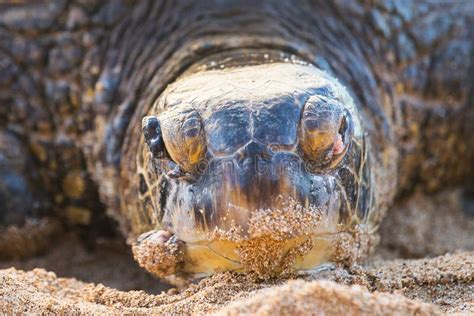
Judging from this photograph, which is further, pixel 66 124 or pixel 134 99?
pixel 66 124

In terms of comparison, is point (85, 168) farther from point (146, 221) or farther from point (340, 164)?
point (340, 164)

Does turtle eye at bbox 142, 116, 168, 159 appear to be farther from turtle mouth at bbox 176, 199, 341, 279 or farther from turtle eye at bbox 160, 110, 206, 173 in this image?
turtle mouth at bbox 176, 199, 341, 279

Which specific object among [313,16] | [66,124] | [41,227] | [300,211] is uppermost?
[313,16]

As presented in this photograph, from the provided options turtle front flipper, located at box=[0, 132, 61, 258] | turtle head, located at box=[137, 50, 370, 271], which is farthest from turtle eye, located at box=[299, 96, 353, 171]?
turtle front flipper, located at box=[0, 132, 61, 258]

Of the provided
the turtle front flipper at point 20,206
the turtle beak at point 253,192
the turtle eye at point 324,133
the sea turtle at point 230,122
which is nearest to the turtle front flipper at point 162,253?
the sea turtle at point 230,122

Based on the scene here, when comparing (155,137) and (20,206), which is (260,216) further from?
(20,206)

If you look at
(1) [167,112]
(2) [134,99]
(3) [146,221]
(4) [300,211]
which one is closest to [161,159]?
(1) [167,112]
